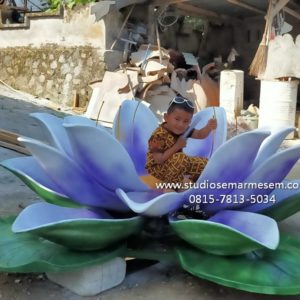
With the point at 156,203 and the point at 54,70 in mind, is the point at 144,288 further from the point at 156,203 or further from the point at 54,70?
the point at 54,70

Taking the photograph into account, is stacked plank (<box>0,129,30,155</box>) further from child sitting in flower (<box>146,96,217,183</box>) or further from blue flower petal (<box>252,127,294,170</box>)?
blue flower petal (<box>252,127,294,170</box>)

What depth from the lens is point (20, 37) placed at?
807 centimetres

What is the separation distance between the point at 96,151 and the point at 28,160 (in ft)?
1.64

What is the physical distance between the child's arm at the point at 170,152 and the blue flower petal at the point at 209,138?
347 millimetres

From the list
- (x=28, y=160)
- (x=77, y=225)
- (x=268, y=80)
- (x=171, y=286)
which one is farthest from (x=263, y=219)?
(x=268, y=80)

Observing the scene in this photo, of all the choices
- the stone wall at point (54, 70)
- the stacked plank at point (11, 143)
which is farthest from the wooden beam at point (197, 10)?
the stacked plank at point (11, 143)

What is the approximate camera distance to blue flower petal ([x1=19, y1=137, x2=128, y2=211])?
179 cm

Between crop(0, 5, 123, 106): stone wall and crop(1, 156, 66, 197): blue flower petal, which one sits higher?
crop(0, 5, 123, 106): stone wall

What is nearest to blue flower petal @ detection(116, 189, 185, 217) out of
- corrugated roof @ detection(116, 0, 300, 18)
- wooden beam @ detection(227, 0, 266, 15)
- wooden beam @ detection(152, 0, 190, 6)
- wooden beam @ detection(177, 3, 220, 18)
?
corrugated roof @ detection(116, 0, 300, 18)

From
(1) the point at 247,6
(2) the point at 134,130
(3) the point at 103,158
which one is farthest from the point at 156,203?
(1) the point at 247,6

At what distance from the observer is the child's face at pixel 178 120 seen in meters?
1.96

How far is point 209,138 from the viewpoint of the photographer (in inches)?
93.1

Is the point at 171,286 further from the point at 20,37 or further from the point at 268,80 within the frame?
the point at 20,37

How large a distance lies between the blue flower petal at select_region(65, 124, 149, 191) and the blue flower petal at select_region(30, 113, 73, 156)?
148 mm
